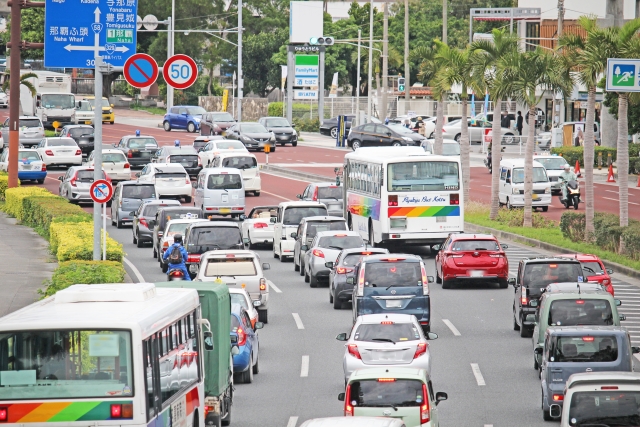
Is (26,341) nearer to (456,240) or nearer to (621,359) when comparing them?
(621,359)

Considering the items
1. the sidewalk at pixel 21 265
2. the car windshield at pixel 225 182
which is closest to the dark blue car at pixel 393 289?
the sidewalk at pixel 21 265

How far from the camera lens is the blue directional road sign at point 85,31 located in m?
36.9

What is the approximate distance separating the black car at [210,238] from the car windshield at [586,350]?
1400 cm

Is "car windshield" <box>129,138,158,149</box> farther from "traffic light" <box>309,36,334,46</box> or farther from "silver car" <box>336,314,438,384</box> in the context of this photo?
"silver car" <box>336,314,438,384</box>

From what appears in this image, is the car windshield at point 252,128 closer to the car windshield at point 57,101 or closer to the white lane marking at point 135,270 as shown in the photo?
the car windshield at point 57,101

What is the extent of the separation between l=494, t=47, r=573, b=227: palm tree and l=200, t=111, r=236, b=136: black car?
34.6 meters

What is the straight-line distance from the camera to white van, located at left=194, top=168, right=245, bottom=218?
43.6 m

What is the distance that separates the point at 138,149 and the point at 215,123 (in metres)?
14.7

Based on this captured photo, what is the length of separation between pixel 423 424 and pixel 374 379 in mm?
826

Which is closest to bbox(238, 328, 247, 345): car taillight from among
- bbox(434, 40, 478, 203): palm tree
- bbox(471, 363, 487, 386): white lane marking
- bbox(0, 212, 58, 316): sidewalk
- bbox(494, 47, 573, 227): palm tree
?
bbox(471, 363, 487, 386): white lane marking

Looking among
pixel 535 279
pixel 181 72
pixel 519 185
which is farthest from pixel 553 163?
pixel 535 279

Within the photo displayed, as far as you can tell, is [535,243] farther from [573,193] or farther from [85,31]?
[85,31]

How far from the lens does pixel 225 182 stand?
Answer: 43844 mm

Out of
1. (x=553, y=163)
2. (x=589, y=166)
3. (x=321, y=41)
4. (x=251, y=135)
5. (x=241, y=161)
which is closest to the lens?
(x=589, y=166)
